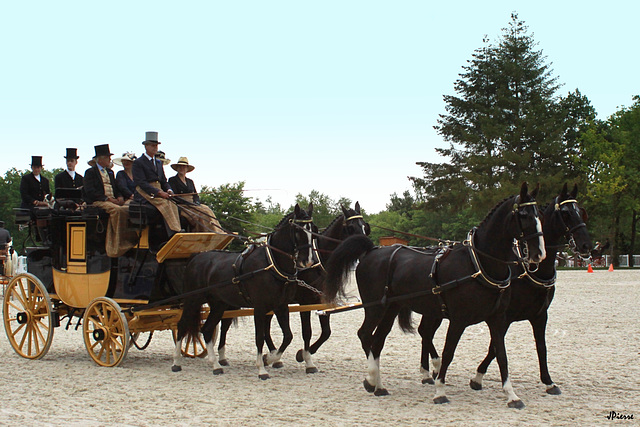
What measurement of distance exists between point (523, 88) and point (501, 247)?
4441 cm

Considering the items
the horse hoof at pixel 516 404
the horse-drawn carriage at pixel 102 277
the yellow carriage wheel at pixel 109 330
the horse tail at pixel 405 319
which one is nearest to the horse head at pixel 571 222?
the horse hoof at pixel 516 404

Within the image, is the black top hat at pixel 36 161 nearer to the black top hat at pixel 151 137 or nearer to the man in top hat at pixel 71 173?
the man in top hat at pixel 71 173

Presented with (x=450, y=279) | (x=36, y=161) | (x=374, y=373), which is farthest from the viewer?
(x=36, y=161)

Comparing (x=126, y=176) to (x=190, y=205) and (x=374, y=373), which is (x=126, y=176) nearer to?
(x=190, y=205)

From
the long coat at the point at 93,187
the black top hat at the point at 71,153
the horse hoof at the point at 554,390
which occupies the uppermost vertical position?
the black top hat at the point at 71,153

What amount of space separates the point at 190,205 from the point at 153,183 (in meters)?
0.73

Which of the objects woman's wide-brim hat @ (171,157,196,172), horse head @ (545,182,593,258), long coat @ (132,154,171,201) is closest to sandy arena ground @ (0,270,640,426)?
horse head @ (545,182,593,258)

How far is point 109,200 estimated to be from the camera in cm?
1055

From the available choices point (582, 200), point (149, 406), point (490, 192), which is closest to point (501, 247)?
point (149, 406)

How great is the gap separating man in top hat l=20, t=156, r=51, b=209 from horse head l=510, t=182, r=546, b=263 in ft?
25.8

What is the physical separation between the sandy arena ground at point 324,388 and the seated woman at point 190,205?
2.12m

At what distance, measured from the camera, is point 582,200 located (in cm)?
4706

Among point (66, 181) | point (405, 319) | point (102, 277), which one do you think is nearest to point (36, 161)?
point (66, 181)

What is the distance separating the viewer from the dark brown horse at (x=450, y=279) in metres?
7.50
